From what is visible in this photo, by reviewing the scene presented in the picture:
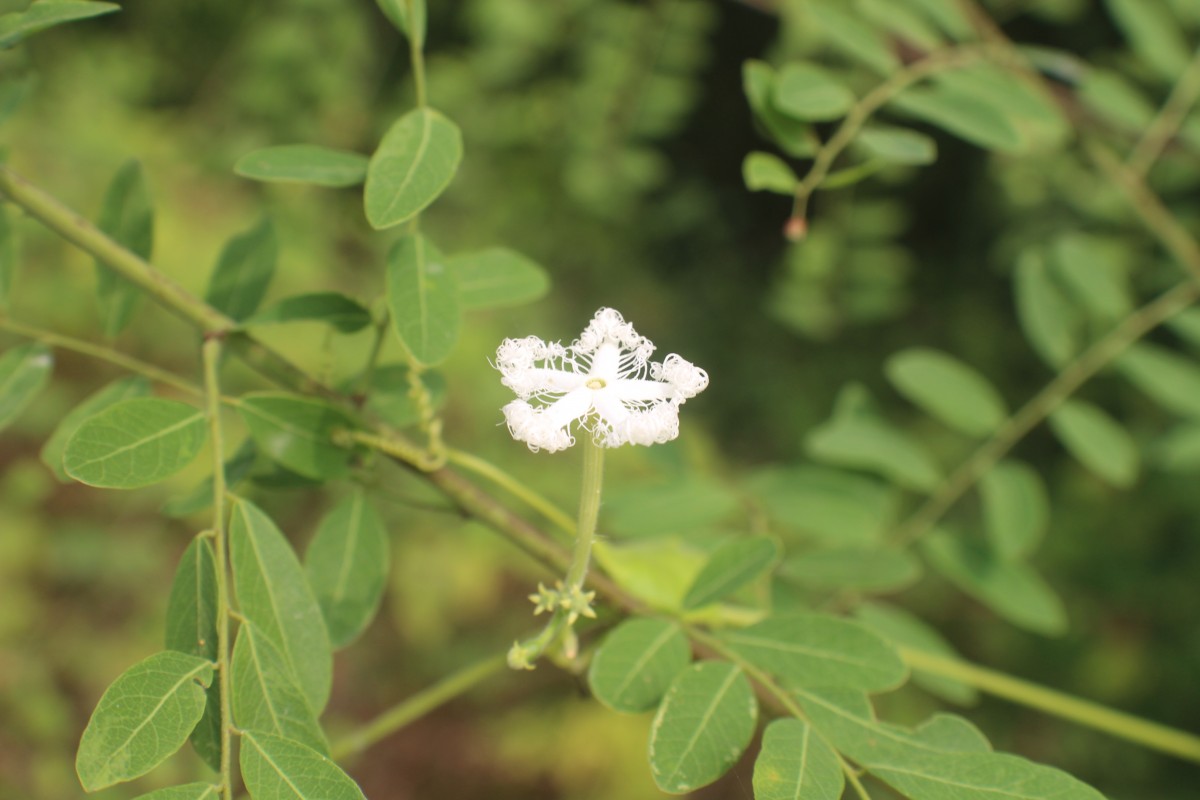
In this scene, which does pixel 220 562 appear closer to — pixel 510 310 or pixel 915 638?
pixel 915 638

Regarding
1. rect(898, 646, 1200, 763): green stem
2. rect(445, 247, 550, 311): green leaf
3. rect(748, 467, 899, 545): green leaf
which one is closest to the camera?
rect(445, 247, 550, 311): green leaf

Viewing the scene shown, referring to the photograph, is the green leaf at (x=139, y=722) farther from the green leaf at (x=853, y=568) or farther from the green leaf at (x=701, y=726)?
the green leaf at (x=853, y=568)

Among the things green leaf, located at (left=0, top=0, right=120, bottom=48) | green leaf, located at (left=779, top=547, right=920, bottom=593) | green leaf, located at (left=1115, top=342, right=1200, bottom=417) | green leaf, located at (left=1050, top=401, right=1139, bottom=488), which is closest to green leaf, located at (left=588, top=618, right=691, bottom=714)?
green leaf, located at (left=779, top=547, right=920, bottom=593)

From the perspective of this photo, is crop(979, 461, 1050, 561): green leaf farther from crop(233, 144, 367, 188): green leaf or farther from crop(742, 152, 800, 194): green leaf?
crop(233, 144, 367, 188): green leaf

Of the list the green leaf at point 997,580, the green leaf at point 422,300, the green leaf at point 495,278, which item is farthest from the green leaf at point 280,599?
the green leaf at point 997,580

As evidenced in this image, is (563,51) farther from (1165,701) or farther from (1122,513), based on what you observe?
(1165,701)

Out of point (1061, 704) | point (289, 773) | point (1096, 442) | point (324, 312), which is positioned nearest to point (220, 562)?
point (289, 773)
